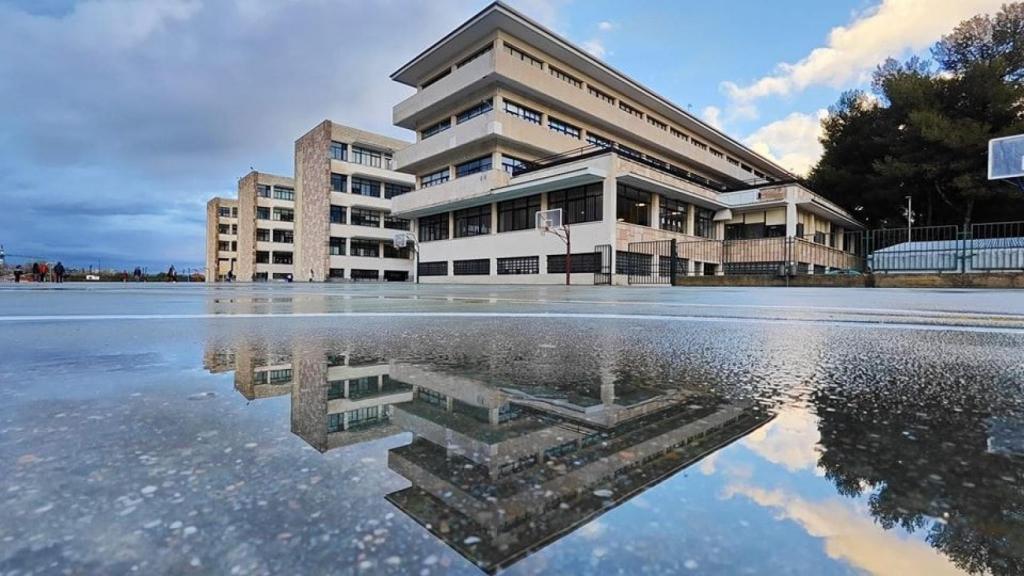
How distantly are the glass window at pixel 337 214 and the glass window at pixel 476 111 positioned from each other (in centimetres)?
1833

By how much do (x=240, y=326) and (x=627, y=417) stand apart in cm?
314

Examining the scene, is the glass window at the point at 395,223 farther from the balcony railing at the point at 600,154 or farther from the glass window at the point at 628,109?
the glass window at the point at 628,109

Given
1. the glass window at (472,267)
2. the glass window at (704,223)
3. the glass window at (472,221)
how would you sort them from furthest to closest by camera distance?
1. the glass window at (472,221)
2. the glass window at (472,267)
3. the glass window at (704,223)

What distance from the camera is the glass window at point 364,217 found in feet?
150

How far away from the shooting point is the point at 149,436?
1.07 meters

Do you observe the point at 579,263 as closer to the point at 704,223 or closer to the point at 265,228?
the point at 704,223

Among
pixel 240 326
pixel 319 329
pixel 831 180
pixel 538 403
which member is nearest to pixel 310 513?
pixel 538 403

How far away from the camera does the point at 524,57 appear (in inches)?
1156

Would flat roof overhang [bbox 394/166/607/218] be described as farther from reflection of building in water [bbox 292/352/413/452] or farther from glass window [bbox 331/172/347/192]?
reflection of building in water [bbox 292/352/413/452]

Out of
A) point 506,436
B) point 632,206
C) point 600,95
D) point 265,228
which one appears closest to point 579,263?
point 632,206

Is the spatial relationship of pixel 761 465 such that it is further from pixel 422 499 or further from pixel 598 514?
pixel 422 499

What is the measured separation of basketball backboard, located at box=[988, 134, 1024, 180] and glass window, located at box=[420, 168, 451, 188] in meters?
27.5

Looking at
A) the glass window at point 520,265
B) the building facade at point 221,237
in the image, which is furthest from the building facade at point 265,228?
the glass window at point 520,265

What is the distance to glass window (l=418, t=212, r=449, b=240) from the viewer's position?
34.2m
